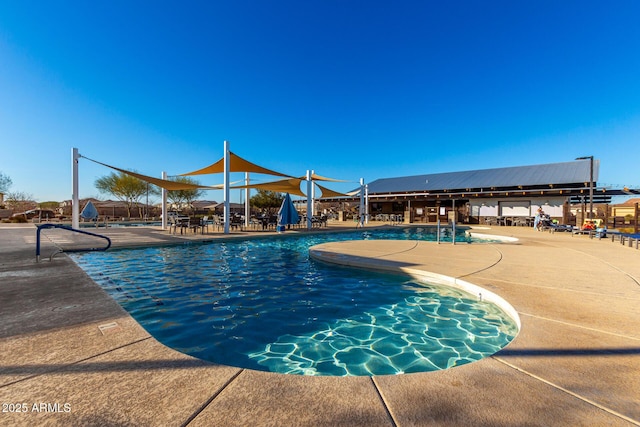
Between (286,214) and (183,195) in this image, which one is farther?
(183,195)

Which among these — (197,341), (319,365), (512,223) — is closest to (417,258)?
(319,365)

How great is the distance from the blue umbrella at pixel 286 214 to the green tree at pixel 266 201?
23342mm

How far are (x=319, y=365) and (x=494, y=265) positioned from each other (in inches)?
186

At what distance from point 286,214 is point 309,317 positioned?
1057 cm

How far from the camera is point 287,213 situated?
14211 millimetres

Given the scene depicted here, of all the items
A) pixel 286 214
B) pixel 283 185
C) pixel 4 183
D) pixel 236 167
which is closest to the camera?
pixel 236 167

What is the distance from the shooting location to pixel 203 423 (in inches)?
54.8

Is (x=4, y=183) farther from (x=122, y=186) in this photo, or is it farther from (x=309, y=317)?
(x=309, y=317)

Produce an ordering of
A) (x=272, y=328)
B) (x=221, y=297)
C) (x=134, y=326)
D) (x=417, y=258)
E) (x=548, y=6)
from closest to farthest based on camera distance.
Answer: (x=134, y=326) → (x=272, y=328) → (x=221, y=297) → (x=417, y=258) → (x=548, y=6)

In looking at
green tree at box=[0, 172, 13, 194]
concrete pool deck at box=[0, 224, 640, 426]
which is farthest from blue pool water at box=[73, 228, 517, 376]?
green tree at box=[0, 172, 13, 194]

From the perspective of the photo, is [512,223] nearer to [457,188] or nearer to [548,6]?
[457,188]

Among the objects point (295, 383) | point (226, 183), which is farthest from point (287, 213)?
point (295, 383)

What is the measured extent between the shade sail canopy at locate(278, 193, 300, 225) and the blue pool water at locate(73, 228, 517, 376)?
736cm

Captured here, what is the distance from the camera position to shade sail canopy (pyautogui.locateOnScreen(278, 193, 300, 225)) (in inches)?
546
